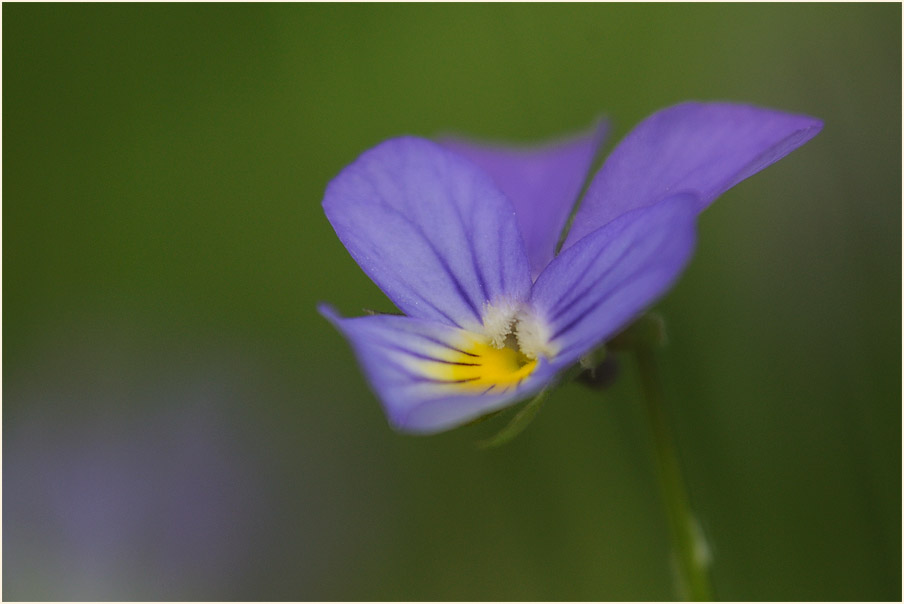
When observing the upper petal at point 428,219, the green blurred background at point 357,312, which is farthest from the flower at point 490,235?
the green blurred background at point 357,312

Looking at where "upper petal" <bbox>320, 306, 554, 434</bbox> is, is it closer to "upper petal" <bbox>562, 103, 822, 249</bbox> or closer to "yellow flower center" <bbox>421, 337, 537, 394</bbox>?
"yellow flower center" <bbox>421, 337, 537, 394</bbox>

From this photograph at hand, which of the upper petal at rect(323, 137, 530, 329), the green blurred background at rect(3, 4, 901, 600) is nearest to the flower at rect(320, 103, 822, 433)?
the upper petal at rect(323, 137, 530, 329)

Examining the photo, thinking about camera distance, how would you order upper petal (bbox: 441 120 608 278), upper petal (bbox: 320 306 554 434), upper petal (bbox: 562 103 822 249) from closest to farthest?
upper petal (bbox: 320 306 554 434)
upper petal (bbox: 562 103 822 249)
upper petal (bbox: 441 120 608 278)

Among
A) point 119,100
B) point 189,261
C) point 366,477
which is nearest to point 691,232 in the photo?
point 366,477

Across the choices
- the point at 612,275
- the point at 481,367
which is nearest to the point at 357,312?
the point at 481,367

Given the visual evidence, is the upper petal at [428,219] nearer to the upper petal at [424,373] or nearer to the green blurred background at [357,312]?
the upper petal at [424,373]

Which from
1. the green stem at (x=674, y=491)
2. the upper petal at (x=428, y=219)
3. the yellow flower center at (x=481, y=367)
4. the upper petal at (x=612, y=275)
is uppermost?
the upper petal at (x=428, y=219)
